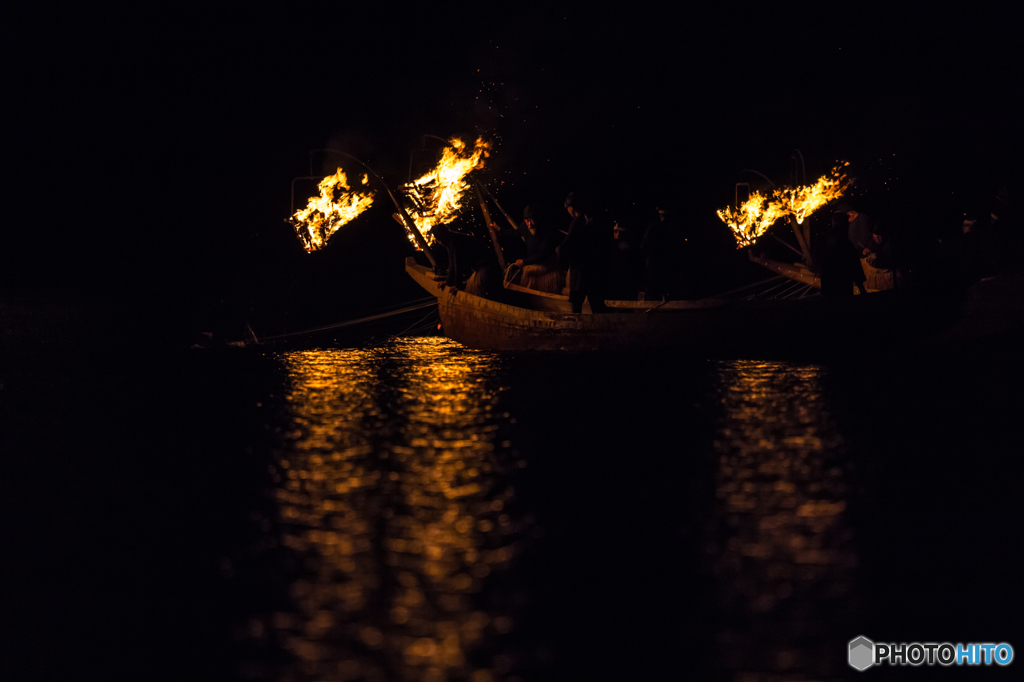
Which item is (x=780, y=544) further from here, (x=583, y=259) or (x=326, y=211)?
(x=326, y=211)

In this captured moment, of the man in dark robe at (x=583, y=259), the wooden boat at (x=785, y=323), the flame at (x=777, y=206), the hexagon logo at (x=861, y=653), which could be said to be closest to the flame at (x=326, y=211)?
the wooden boat at (x=785, y=323)

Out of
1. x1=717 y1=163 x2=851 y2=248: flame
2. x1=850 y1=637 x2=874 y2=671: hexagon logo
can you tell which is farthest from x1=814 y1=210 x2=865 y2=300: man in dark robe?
x1=850 y1=637 x2=874 y2=671: hexagon logo

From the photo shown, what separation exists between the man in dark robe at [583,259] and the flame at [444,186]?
2350 millimetres

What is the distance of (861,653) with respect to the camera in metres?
4.80

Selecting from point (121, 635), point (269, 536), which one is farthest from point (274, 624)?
point (269, 536)

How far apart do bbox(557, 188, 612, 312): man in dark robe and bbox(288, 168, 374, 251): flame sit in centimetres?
370

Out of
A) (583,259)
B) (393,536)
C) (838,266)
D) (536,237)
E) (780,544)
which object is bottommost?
(780,544)

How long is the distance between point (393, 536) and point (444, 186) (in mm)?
12205

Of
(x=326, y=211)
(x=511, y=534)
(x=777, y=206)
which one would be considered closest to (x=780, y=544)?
(x=511, y=534)

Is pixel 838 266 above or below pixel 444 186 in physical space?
below

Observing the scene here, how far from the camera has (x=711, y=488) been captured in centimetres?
749

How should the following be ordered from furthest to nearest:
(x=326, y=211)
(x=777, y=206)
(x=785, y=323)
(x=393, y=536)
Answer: (x=777, y=206), (x=326, y=211), (x=785, y=323), (x=393, y=536)

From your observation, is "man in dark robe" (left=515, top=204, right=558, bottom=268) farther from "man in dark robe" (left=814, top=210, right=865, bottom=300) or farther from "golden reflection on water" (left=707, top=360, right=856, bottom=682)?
"golden reflection on water" (left=707, top=360, right=856, bottom=682)

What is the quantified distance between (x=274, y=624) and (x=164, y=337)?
17.7 metres
